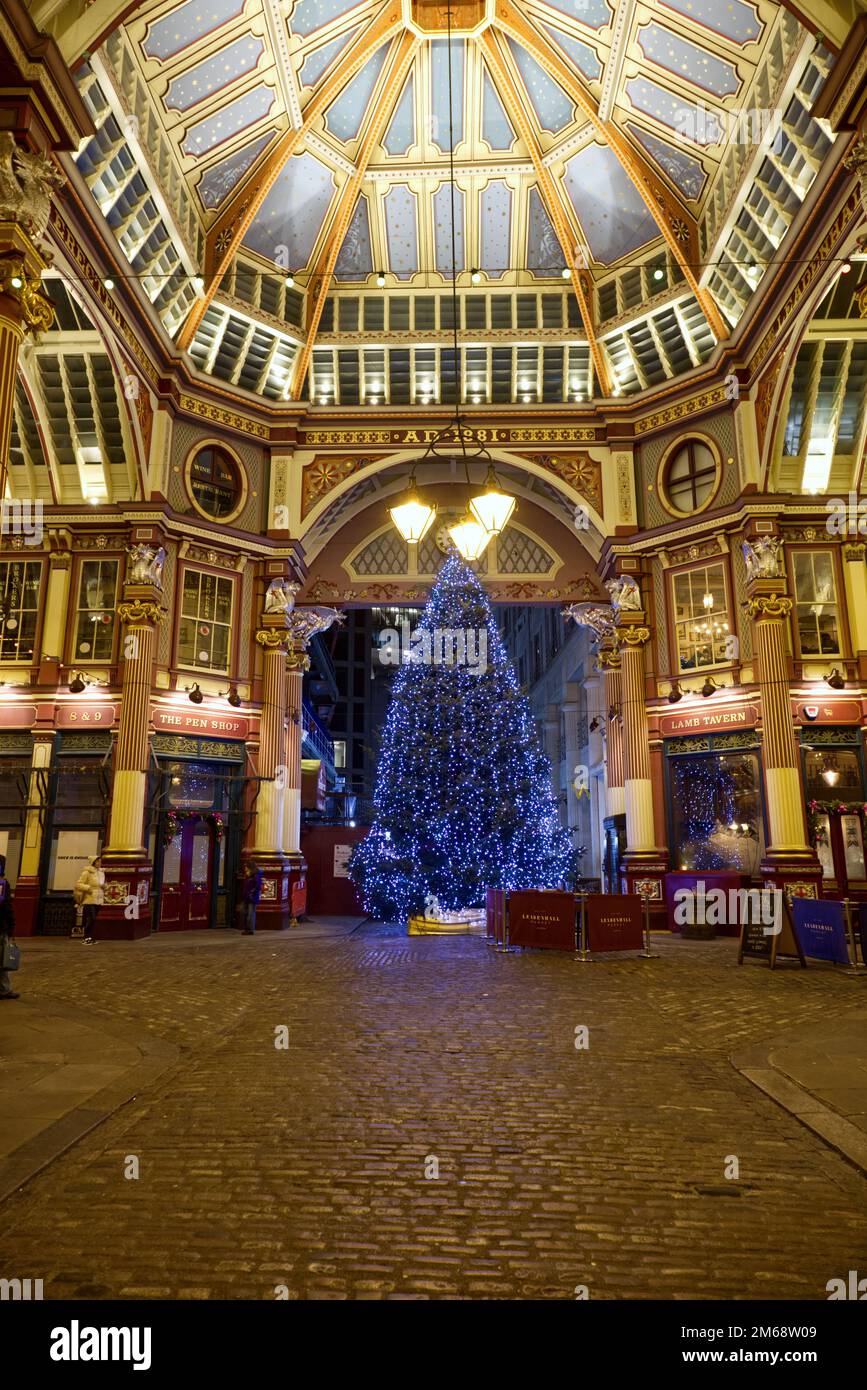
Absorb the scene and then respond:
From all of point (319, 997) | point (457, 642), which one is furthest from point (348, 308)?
point (319, 997)

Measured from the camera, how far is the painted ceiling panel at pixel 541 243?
2138 centimetres

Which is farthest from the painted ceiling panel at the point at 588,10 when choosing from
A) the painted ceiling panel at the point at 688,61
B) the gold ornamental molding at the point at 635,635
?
the gold ornamental molding at the point at 635,635

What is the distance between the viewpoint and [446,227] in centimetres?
2172

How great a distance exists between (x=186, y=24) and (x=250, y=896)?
17.6 meters

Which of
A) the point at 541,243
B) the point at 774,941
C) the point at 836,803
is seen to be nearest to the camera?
the point at 774,941

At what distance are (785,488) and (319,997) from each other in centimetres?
1551

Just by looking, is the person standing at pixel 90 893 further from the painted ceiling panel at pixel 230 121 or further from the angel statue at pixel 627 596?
the painted ceiling panel at pixel 230 121

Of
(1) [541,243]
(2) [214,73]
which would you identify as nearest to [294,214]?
(2) [214,73]

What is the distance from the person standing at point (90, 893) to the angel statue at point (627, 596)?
44.0 ft

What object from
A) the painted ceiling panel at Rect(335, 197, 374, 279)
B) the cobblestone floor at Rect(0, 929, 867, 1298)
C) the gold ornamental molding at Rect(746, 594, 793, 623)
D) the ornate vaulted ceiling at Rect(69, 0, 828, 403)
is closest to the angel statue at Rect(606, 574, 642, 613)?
the gold ornamental molding at Rect(746, 594, 793, 623)

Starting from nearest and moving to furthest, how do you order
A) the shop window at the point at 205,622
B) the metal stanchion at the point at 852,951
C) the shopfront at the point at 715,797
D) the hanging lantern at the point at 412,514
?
the hanging lantern at the point at 412,514 < the metal stanchion at the point at 852,951 < the shopfront at the point at 715,797 < the shop window at the point at 205,622

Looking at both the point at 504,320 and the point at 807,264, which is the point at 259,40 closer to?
the point at 504,320

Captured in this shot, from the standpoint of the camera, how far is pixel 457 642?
21.1m

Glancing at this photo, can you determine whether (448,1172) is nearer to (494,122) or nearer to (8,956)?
(8,956)
